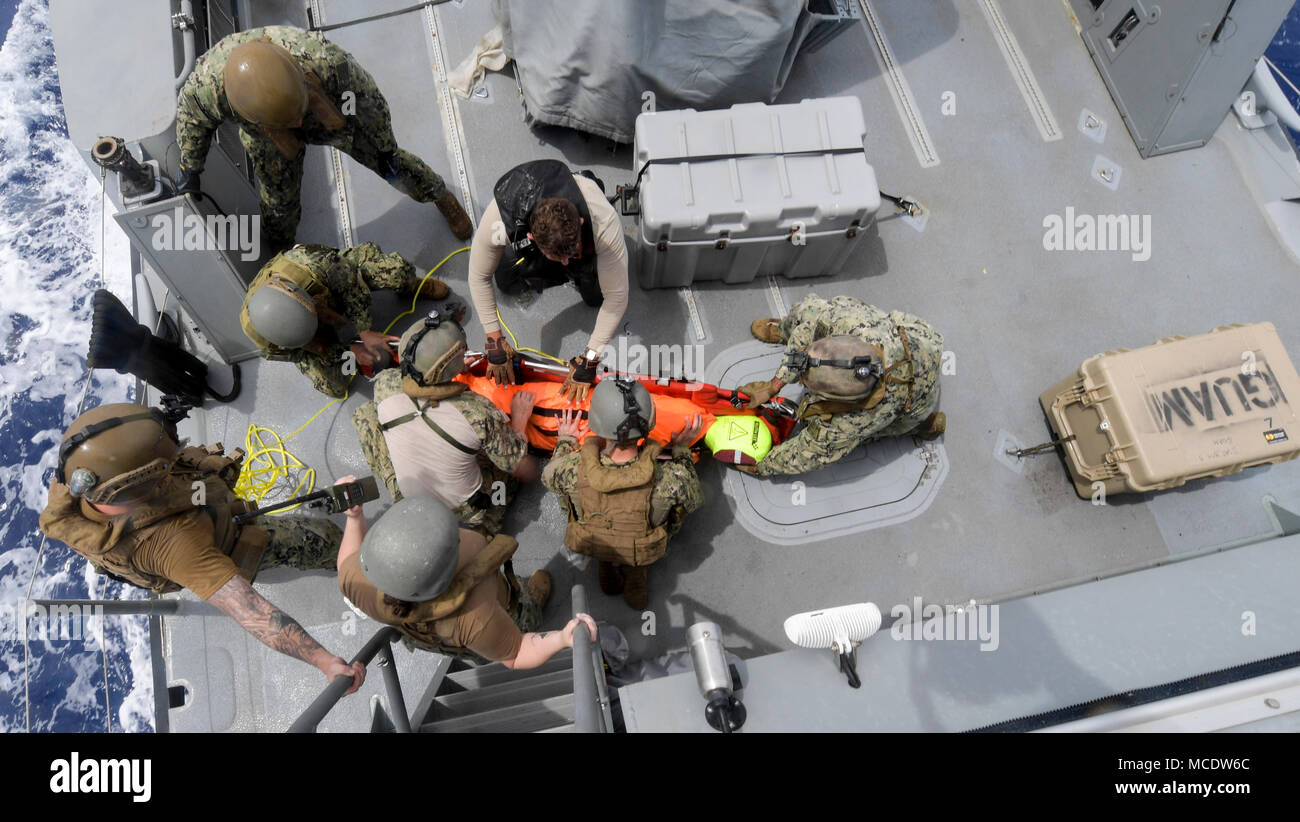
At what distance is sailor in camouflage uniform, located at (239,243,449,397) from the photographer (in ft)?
10.7

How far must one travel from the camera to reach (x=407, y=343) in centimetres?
307

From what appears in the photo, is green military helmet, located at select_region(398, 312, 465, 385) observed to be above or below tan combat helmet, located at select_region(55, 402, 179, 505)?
above

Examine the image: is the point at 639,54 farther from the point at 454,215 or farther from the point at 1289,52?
the point at 1289,52

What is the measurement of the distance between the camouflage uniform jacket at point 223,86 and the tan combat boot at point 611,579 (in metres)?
2.94

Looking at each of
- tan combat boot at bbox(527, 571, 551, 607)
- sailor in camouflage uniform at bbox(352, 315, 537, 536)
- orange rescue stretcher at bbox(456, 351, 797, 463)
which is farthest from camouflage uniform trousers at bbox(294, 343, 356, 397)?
tan combat boot at bbox(527, 571, 551, 607)

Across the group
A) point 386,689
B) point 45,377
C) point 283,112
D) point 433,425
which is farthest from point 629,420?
point 45,377

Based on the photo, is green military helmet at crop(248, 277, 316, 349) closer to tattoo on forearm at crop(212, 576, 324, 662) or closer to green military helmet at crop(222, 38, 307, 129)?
green military helmet at crop(222, 38, 307, 129)

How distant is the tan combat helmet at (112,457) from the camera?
8.36ft

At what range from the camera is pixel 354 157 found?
4.07m

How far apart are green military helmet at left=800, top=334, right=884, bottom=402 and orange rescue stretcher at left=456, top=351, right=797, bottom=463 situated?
0.60 m

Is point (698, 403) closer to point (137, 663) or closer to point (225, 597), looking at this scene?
point (225, 597)

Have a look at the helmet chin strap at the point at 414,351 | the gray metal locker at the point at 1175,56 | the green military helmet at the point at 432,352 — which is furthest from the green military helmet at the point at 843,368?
the gray metal locker at the point at 1175,56

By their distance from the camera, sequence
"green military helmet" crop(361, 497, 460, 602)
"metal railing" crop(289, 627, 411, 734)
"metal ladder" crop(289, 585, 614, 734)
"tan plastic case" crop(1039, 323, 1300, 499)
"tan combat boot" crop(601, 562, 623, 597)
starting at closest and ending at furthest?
1. "metal railing" crop(289, 627, 411, 734)
2. "metal ladder" crop(289, 585, 614, 734)
3. "green military helmet" crop(361, 497, 460, 602)
4. "tan plastic case" crop(1039, 323, 1300, 499)
5. "tan combat boot" crop(601, 562, 623, 597)

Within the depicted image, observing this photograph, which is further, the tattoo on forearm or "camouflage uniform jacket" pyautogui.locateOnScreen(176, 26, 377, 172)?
"camouflage uniform jacket" pyautogui.locateOnScreen(176, 26, 377, 172)
